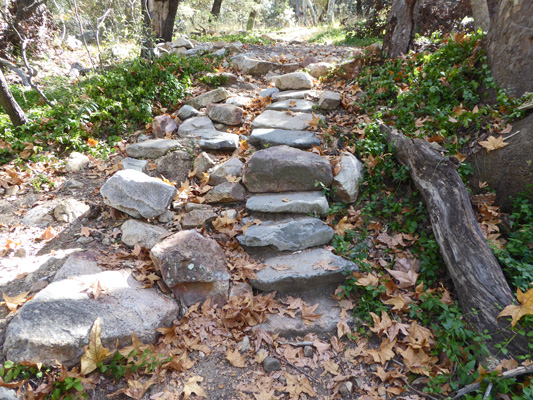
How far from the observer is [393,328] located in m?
2.89

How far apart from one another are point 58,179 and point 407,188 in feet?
16.3

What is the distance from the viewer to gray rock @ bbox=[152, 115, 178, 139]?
554 cm

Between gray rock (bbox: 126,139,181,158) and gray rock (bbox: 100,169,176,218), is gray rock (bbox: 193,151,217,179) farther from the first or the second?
gray rock (bbox: 100,169,176,218)

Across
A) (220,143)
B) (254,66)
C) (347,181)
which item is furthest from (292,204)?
(254,66)

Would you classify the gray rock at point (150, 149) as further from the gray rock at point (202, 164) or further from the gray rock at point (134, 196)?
the gray rock at point (134, 196)

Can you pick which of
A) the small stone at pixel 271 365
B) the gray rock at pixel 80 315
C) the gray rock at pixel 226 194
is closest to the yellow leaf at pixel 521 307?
the small stone at pixel 271 365

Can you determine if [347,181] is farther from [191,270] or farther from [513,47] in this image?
[513,47]

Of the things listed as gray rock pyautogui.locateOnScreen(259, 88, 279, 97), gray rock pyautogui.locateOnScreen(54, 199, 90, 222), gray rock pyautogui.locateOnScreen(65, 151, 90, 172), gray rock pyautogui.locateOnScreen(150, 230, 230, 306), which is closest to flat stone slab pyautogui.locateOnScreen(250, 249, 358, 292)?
gray rock pyautogui.locateOnScreen(150, 230, 230, 306)

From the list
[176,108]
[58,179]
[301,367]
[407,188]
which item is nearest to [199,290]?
[301,367]

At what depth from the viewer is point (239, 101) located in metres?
6.25

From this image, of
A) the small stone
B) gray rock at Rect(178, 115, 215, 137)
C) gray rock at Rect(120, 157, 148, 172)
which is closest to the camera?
the small stone

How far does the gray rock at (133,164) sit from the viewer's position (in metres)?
4.71

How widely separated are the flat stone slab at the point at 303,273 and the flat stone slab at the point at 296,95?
3.76 meters

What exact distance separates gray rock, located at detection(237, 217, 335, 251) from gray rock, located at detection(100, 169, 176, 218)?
1.08 m
